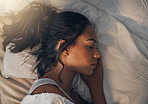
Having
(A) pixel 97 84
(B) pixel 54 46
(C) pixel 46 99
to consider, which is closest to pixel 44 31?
(B) pixel 54 46

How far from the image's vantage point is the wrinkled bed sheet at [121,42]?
1.06 meters

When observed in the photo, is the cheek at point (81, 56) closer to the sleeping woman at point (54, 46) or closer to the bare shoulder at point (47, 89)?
the sleeping woman at point (54, 46)

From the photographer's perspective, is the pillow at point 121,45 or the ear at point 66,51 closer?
the ear at point 66,51

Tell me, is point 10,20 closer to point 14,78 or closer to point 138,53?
point 14,78

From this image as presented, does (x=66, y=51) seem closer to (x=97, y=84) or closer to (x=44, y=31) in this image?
(x=44, y=31)

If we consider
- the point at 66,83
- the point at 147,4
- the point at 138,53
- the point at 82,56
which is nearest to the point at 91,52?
the point at 82,56

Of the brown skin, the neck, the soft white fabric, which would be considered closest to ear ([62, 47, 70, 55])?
the brown skin

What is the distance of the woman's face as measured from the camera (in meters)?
0.89

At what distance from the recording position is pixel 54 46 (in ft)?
2.97

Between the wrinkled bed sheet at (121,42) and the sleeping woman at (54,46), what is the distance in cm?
11

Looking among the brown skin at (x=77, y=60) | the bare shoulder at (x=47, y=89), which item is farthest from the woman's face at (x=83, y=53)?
the bare shoulder at (x=47, y=89)

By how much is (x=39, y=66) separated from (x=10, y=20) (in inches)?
14.4

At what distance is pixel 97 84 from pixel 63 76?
25cm

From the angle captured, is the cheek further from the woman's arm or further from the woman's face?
the woman's arm
